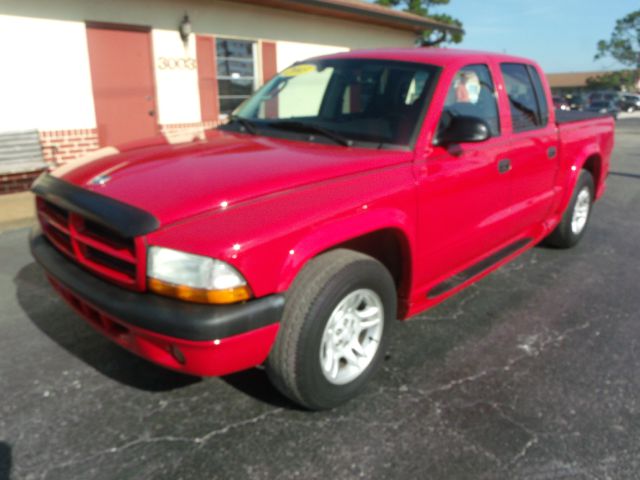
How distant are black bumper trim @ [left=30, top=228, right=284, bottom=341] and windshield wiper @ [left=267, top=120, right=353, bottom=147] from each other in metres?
1.15

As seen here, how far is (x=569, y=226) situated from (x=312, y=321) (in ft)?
11.8

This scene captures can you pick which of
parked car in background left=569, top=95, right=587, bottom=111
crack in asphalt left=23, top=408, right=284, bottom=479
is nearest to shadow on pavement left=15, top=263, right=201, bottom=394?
crack in asphalt left=23, top=408, right=284, bottom=479

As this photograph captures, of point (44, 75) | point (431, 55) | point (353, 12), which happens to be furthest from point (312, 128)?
point (353, 12)

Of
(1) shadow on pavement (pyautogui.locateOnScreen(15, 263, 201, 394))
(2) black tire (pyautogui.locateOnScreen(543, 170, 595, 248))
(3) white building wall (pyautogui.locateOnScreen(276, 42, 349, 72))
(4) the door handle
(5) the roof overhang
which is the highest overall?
(5) the roof overhang

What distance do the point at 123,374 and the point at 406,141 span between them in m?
2.00

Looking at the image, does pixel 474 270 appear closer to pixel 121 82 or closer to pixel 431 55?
pixel 431 55

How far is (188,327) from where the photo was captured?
6.89 feet

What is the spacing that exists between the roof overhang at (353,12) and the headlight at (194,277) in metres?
8.91

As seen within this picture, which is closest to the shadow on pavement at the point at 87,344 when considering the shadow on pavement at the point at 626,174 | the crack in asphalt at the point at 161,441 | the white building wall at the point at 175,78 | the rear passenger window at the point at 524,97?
the crack in asphalt at the point at 161,441

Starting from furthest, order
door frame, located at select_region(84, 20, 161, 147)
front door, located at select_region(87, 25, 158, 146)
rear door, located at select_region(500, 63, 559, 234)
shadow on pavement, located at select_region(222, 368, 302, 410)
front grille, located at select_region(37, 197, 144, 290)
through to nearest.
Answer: front door, located at select_region(87, 25, 158, 146) < door frame, located at select_region(84, 20, 161, 147) < rear door, located at select_region(500, 63, 559, 234) < shadow on pavement, located at select_region(222, 368, 302, 410) < front grille, located at select_region(37, 197, 144, 290)

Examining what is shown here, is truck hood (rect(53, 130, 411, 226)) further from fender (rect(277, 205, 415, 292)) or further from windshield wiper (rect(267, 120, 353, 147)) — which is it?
fender (rect(277, 205, 415, 292))

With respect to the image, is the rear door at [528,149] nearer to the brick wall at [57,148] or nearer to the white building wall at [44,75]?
the brick wall at [57,148]

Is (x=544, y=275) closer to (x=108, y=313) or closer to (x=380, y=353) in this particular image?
(x=380, y=353)

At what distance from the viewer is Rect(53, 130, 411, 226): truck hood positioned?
2.31m
